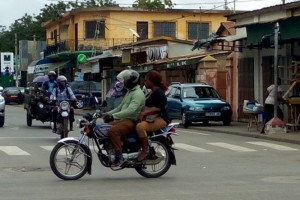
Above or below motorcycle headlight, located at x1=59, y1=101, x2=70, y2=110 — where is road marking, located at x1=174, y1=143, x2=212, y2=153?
below

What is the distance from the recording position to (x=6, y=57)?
86688 millimetres

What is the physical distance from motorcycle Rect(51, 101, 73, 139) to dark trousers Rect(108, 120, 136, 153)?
6927 mm

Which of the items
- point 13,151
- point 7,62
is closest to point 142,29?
point 7,62

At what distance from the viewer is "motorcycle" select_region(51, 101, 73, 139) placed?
760 inches

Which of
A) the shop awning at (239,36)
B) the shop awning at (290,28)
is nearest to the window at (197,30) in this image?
the shop awning at (239,36)

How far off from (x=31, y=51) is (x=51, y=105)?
211 feet

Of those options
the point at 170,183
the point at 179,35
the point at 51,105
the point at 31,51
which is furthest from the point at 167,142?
the point at 31,51

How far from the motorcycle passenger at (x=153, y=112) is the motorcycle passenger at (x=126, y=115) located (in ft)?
0.53

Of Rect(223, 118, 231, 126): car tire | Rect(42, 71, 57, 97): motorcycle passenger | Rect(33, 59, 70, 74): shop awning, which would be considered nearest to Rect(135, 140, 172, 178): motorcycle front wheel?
Rect(42, 71, 57, 97): motorcycle passenger

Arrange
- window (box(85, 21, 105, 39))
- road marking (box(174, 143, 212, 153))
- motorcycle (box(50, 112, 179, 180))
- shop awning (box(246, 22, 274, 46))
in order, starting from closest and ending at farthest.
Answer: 1. motorcycle (box(50, 112, 179, 180))
2. road marking (box(174, 143, 212, 153))
3. shop awning (box(246, 22, 274, 46))
4. window (box(85, 21, 105, 39))

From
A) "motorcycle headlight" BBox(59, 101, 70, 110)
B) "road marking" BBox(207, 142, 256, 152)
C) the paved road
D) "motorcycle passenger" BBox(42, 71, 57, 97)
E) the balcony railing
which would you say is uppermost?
the balcony railing

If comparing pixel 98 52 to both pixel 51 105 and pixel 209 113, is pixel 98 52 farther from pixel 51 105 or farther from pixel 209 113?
pixel 51 105

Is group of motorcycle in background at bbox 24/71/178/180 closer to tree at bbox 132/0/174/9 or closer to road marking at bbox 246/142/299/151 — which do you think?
road marking at bbox 246/142/299/151

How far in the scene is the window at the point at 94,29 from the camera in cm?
6019
